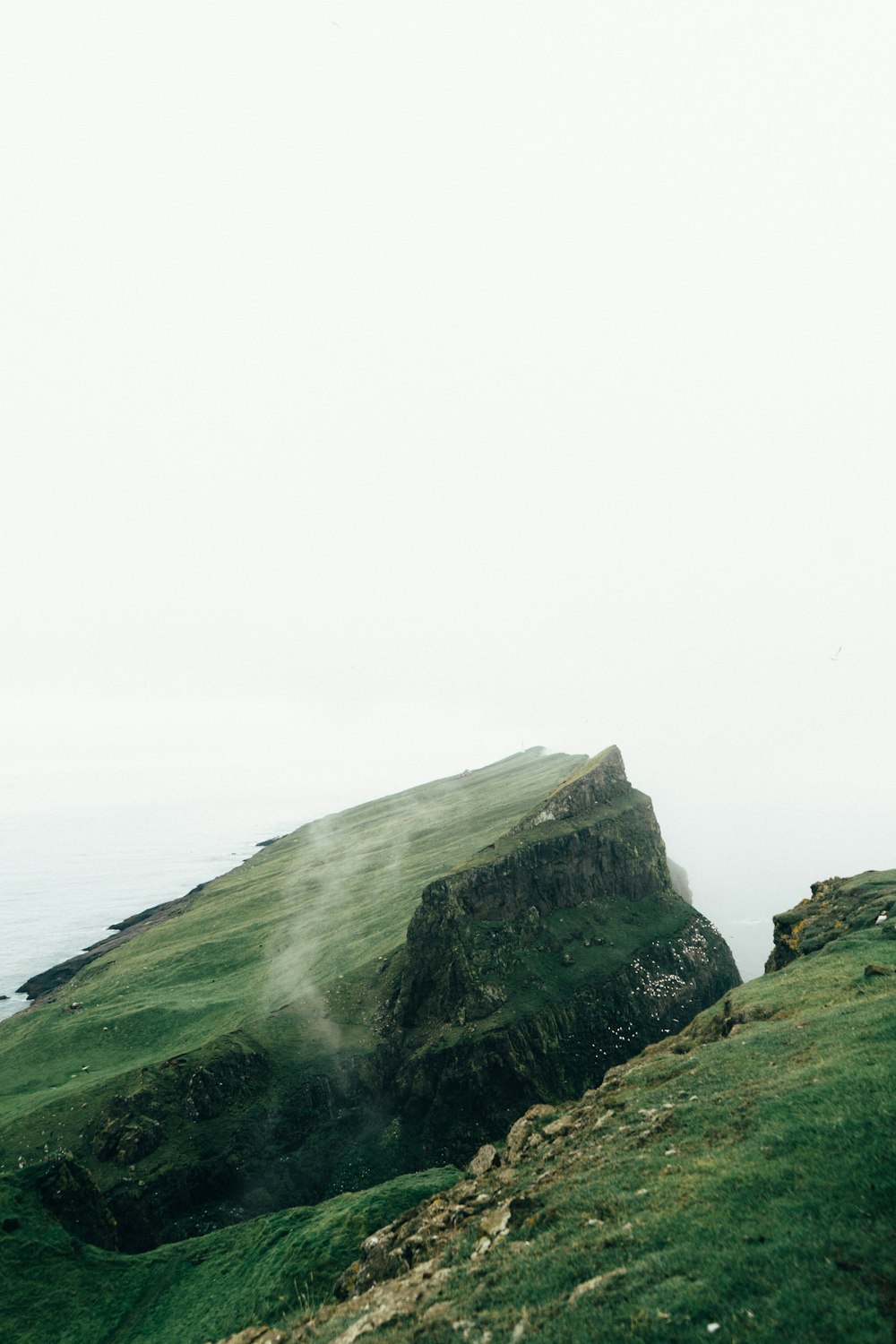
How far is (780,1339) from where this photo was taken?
962 centimetres

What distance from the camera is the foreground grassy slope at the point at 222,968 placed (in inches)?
1827

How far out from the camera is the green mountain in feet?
80.8

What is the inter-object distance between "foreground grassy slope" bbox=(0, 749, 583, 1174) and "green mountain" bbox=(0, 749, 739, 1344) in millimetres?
360

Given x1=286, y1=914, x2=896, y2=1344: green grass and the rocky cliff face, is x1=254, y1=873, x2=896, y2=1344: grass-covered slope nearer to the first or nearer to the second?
x1=286, y1=914, x2=896, y2=1344: green grass

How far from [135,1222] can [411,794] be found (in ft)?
440

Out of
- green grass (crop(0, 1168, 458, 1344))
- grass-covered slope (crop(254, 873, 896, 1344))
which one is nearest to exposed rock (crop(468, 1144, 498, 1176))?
grass-covered slope (crop(254, 873, 896, 1344))

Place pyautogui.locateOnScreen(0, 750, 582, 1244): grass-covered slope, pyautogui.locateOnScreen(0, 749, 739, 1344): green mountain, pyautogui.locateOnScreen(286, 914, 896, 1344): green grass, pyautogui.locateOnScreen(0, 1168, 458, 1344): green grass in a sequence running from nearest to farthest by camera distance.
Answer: pyautogui.locateOnScreen(286, 914, 896, 1344): green grass < pyautogui.locateOnScreen(0, 1168, 458, 1344): green grass < pyautogui.locateOnScreen(0, 749, 739, 1344): green mountain < pyautogui.locateOnScreen(0, 750, 582, 1244): grass-covered slope

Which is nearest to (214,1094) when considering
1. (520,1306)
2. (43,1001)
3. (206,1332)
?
(206,1332)

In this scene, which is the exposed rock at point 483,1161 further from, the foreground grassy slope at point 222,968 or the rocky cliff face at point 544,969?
the foreground grassy slope at point 222,968

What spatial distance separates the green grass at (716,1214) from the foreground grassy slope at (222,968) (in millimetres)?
36425

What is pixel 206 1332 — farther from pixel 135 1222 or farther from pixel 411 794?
pixel 411 794

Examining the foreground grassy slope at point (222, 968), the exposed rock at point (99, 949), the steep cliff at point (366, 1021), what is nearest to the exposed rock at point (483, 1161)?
the steep cliff at point (366, 1021)

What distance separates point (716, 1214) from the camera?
13383 mm

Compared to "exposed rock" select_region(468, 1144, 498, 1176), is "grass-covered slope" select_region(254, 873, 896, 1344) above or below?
above
